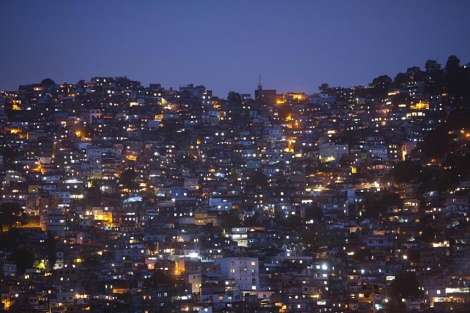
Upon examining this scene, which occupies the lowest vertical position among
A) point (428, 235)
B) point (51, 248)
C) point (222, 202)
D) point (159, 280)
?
point (159, 280)

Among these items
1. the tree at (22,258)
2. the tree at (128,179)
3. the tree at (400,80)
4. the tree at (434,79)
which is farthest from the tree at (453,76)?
the tree at (22,258)

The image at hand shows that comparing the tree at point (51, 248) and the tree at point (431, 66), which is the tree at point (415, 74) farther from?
the tree at point (51, 248)

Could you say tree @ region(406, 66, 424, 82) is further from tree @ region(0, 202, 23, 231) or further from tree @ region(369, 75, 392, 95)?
tree @ region(0, 202, 23, 231)

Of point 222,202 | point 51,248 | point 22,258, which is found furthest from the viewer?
point 222,202

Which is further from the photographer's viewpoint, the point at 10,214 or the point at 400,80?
the point at 400,80

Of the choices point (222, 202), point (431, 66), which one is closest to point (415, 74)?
point (431, 66)

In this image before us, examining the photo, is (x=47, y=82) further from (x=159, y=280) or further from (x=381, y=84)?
(x=159, y=280)
